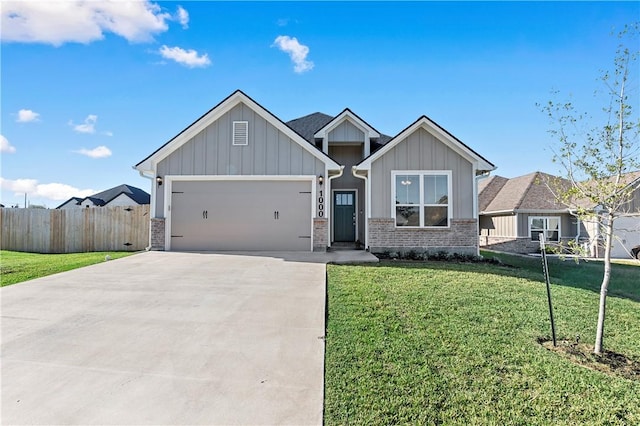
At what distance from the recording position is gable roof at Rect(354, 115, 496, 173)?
10.5m

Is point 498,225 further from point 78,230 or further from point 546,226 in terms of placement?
point 78,230

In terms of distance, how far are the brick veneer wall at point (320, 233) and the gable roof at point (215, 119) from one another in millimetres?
1890

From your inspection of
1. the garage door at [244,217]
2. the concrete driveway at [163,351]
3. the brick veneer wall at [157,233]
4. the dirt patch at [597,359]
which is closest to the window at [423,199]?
the garage door at [244,217]

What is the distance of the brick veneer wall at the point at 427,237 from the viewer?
10.7 meters

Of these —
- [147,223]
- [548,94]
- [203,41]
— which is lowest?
[147,223]

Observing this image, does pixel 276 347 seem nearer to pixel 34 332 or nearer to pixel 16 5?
pixel 34 332

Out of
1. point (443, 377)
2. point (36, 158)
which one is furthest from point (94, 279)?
point (36, 158)

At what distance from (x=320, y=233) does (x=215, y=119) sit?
5.34m

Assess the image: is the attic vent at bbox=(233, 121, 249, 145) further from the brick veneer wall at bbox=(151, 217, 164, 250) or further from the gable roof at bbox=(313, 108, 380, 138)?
the brick veneer wall at bbox=(151, 217, 164, 250)

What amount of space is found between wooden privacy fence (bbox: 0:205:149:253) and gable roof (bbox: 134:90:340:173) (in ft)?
9.06

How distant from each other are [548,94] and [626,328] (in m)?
3.47

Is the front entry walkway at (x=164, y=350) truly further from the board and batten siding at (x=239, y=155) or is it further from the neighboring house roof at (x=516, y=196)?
the neighboring house roof at (x=516, y=196)

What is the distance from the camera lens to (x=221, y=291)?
5.81 meters

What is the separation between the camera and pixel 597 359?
11.4 ft
